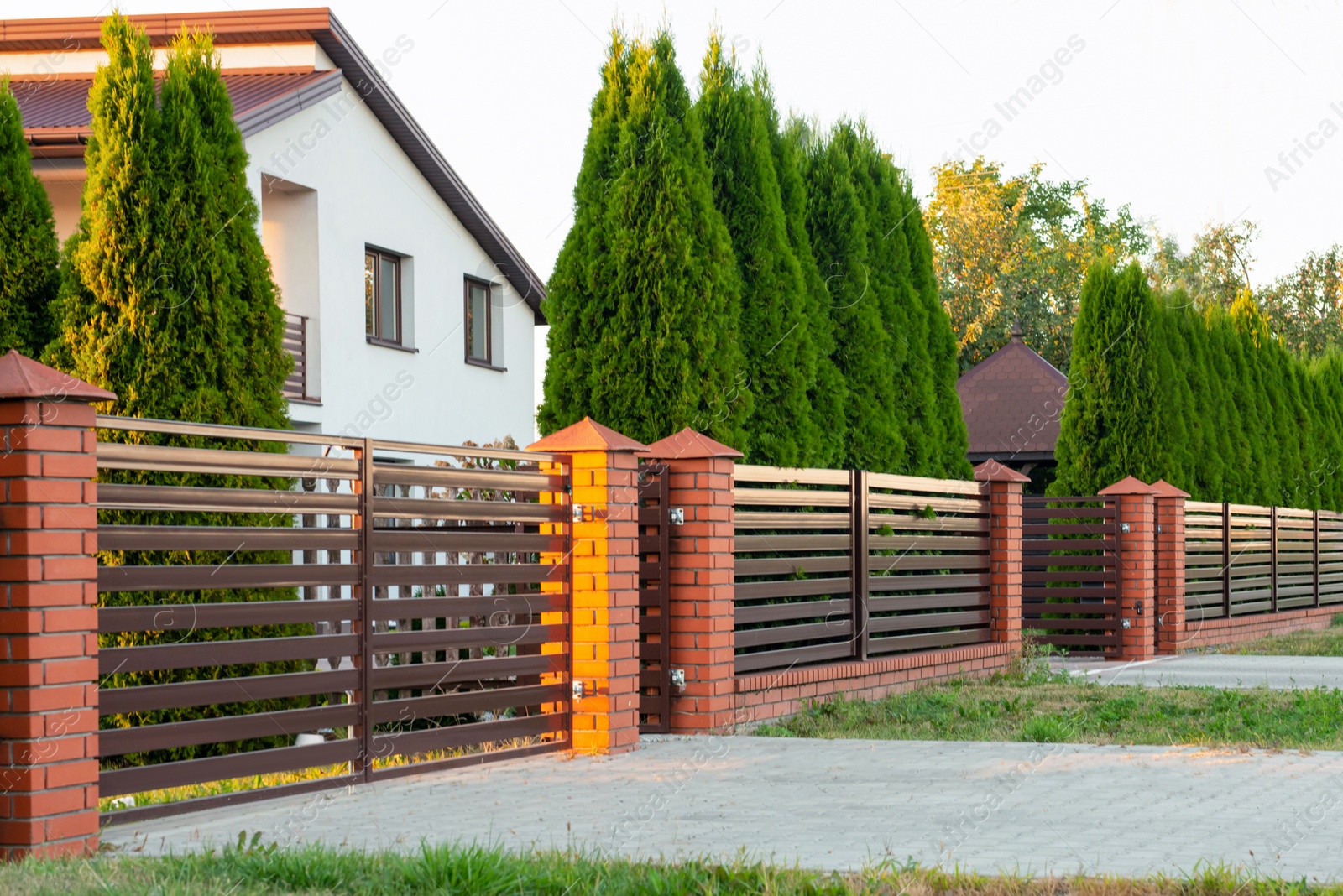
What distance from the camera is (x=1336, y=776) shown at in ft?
24.7

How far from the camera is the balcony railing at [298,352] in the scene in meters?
18.3

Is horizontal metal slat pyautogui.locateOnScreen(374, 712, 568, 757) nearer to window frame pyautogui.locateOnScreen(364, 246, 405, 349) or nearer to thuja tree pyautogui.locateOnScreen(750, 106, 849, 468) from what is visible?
thuja tree pyautogui.locateOnScreen(750, 106, 849, 468)

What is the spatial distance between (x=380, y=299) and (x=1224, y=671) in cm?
1212

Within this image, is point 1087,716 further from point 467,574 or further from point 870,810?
point 467,574

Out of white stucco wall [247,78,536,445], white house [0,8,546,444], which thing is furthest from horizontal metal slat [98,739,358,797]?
white stucco wall [247,78,536,445]

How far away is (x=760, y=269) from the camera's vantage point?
39.5 feet

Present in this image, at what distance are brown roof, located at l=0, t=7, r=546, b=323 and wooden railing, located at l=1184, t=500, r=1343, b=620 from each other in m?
11.6

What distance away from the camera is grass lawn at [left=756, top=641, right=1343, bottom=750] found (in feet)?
30.7

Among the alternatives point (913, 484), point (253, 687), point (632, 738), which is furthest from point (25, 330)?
point (913, 484)

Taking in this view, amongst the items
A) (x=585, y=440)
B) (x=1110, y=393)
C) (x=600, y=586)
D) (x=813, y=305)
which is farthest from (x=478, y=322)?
(x=600, y=586)

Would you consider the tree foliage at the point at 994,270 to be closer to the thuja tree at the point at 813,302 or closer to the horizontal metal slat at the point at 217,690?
the thuja tree at the point at 813,302

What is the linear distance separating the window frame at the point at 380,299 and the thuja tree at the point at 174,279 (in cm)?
1071

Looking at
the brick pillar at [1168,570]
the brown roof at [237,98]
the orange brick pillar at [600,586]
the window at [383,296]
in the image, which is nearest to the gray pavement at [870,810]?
the orange brick pillar at [600,586]

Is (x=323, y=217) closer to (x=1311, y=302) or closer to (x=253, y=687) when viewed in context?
(x=253, y=687)
